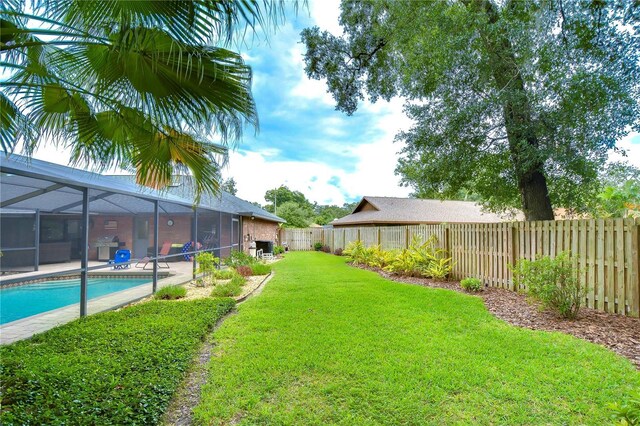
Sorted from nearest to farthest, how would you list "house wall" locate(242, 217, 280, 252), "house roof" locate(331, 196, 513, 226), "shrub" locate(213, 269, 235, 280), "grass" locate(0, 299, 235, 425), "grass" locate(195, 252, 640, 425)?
"grass" locate(0, 299, 235, 425), "grass" locate(195, 252, 640, 425), "shrub" locate(213, 269, 235, 280), "house wall" locate(242, 217, 280, 252), "house roof" locate(331, 196, 513, 226)

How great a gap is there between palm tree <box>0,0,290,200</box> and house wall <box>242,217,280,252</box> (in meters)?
12.2

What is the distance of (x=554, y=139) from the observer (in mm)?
6902

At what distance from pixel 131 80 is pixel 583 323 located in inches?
257

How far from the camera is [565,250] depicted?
598 centimetres

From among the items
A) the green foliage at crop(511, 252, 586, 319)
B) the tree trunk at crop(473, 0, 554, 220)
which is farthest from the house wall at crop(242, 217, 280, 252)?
the green foliage at crop(511, 252, 586, 319)

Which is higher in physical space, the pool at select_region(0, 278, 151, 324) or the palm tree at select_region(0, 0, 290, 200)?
the palm tree at select_region(0, 0, 290, 200)

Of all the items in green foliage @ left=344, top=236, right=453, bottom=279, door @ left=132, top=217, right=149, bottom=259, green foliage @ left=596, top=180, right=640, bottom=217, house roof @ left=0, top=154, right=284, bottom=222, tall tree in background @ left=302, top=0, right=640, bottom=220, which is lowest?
green foliage @ left=344, top=236, right=453, bottom=279

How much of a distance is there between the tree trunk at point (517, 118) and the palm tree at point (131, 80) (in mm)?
6553

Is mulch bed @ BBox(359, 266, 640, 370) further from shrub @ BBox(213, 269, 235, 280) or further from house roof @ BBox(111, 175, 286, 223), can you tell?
shrub @ BBox(213, 269, 235, 280)

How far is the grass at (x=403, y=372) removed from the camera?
8.38ft

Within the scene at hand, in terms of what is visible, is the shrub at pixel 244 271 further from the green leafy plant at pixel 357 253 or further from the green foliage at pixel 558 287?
the green foliage at pixel 558 287

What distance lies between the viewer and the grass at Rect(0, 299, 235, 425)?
2389 mm

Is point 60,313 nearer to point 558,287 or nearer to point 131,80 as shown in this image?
point 131,80

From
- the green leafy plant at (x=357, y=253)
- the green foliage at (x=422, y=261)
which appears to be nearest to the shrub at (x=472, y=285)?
the green foliage at (x=422, y=261)
